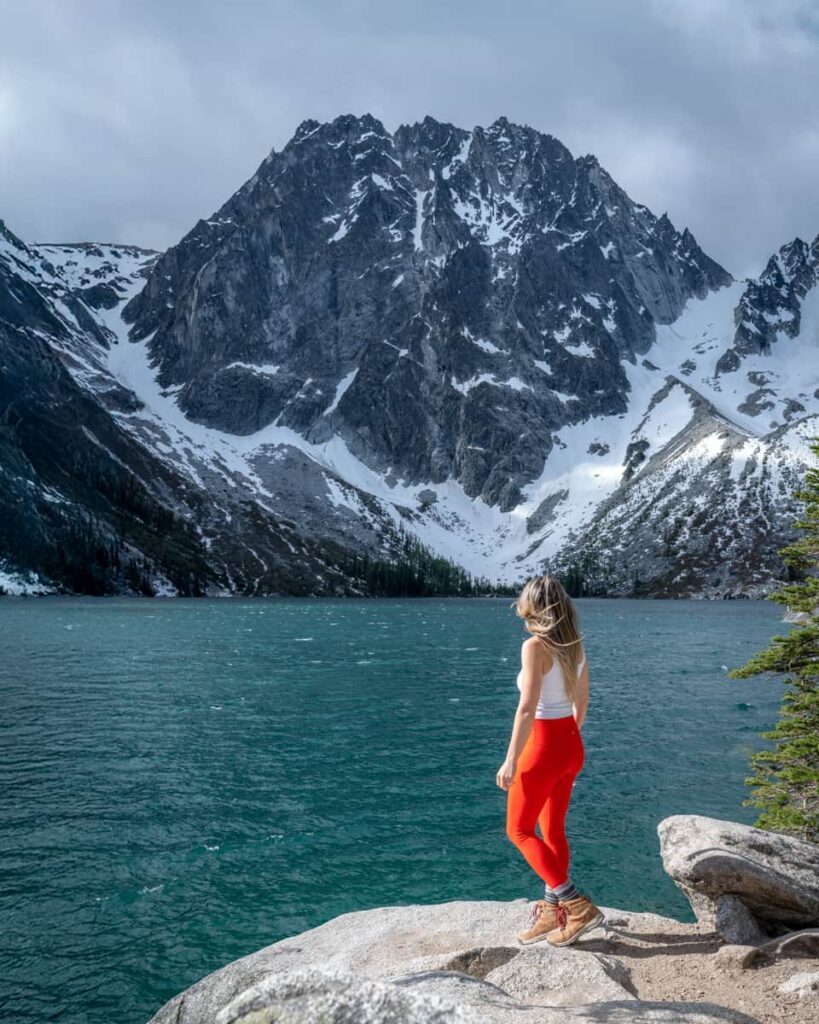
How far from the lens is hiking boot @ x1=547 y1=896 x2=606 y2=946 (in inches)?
386

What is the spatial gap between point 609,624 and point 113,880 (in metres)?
109

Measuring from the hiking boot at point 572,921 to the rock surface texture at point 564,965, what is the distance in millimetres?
175

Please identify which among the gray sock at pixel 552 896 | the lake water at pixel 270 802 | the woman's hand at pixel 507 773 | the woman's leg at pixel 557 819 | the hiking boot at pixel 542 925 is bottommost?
the lake water at pixel 270 802

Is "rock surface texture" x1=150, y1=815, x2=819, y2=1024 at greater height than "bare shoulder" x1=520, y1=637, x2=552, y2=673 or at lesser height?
lesser

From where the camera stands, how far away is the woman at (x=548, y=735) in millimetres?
9406

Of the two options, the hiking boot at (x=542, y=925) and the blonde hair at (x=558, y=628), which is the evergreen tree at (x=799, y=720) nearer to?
the hiking boot at (x=542, y=925)

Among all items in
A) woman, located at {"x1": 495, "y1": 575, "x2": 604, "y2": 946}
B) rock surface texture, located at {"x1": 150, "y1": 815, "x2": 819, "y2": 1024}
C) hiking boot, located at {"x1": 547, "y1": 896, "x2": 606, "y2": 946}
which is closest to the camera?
rock surface texture, located at {"x1": 150, "y1": 815, "x2": 819, "y2": 1024}

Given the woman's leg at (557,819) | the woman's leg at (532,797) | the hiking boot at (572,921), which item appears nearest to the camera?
the woman's leg at (532,797)

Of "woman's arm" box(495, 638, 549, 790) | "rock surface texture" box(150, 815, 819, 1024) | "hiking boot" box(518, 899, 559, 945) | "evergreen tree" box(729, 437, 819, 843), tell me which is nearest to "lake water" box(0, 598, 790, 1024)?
"evergreen tree" box(729, 437, 819, 843)

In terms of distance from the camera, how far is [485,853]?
20.7 meters

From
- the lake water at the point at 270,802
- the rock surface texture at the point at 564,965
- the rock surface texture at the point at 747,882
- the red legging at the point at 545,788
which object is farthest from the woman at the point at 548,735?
the lake water at the point at 270,802

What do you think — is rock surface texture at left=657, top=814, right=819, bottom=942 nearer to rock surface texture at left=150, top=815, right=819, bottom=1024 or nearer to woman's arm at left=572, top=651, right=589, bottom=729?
rock surface texture at left=150, top=815, right=819, bottom=1024

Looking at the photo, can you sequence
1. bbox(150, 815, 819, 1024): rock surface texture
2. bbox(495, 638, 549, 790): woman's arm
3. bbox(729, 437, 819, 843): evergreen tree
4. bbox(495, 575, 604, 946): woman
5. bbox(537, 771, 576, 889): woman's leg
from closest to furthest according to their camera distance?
bbox(150, 815, 819, 1024): rock surface texture → bbox(495, 638, 549, 790): woman's arm → bbox(495, 575, 604, 946): woman → bbox(537, 771, 576, 889): woman's leg → bbox(729, 437, 819, 843): evergreen tree

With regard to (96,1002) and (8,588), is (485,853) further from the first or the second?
(8,588)
